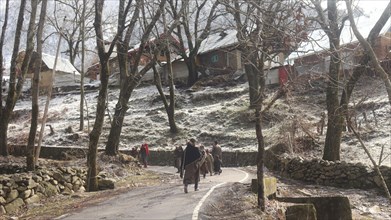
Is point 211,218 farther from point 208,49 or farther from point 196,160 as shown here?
point 208,49

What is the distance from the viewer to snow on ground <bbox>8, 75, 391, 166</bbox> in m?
22.4

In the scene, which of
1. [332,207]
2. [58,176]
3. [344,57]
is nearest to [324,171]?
[332,207]

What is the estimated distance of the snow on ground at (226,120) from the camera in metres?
22.4

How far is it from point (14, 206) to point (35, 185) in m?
1.27

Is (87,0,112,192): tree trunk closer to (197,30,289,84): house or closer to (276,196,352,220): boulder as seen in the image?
(276,196,352,220): boulder

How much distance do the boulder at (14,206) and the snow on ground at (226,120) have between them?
44.3 ft

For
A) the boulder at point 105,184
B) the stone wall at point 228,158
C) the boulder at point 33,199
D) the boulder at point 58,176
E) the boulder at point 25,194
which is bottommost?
the stone wall at point 228,158

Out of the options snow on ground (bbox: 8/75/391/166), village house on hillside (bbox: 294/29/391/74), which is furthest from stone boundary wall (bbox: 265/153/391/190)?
village house on hillside (bbox: 294/29/391/74)

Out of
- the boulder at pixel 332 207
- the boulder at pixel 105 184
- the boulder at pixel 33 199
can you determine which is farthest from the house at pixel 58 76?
the boulder at pixel 332 207

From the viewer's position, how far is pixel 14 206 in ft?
37.2

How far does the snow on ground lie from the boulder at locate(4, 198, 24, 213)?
531 inches

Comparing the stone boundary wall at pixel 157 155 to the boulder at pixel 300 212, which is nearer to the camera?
the boulder at pixel 300 212

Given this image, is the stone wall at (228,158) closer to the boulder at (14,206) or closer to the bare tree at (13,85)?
the bare tree at (13,85)

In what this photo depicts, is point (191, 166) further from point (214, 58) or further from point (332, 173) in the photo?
point (214, 58)
